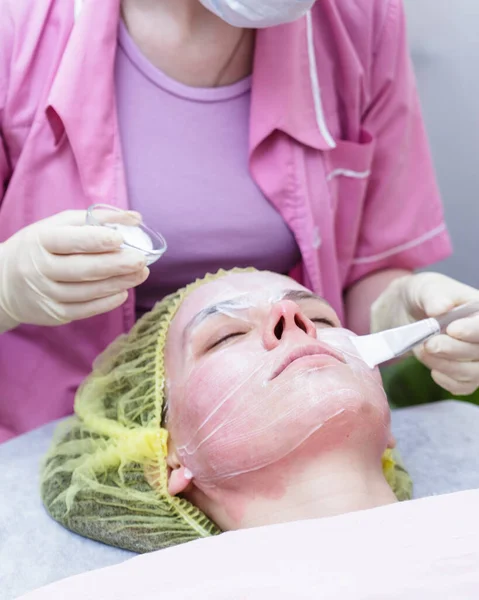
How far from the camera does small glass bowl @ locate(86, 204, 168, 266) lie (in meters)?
1.14

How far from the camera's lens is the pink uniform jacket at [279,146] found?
131 centimetres

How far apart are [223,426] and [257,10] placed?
625 millimetres

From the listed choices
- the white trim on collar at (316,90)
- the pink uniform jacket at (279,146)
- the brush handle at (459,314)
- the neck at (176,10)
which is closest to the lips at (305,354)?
the brush handle at (459,314)

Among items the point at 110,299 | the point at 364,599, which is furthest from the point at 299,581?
the point at 110,299

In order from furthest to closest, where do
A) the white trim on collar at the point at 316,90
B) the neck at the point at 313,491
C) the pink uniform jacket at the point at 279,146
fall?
the white trim on collar at the point at 316,90 < the pink uniform jacket at the point at 279,146 < the neck at the point at 313,491

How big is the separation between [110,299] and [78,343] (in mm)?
314

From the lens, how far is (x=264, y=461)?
1029 mm

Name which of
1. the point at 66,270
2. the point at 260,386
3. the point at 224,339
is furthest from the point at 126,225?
the point at 260,386

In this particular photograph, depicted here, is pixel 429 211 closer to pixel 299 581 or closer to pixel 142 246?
pixel 142 246

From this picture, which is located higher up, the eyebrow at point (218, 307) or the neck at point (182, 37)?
the neck at point (182, 37)

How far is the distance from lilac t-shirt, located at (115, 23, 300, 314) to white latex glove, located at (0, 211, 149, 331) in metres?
0.20

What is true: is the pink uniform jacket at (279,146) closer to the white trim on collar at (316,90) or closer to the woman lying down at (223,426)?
the white trim on collar at (316,90)

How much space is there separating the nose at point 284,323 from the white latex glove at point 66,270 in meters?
0.20

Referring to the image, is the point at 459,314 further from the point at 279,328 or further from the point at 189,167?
the point at 189,167
